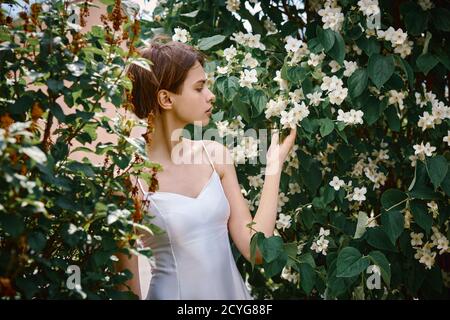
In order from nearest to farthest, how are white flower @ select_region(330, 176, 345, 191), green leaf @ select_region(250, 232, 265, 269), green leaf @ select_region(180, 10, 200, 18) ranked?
green leaf @ select_region(250, 232, 265, 269)
white flower @ select_region(330, 176, 345, 191)
green leaf @ select_region(180, 10, 200, 18)

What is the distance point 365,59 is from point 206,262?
38.0 inches

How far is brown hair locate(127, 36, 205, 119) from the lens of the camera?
1.88 metres

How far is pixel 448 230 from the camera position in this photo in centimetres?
222

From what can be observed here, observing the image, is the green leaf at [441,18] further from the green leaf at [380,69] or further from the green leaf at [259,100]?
the green leaf at [259,100]

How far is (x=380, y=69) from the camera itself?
2.01 meters

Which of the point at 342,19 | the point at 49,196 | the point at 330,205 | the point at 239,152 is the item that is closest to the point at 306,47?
the point at 342,19

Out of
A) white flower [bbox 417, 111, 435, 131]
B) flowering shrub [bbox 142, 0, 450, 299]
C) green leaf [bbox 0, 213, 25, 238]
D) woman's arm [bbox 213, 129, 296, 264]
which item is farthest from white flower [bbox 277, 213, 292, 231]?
green leaf [bbox 0, 213, 25, 238]

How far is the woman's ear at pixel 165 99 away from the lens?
6.24ft

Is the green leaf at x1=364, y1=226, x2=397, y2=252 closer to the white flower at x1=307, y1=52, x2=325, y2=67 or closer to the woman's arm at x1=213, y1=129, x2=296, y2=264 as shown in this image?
the woman's arm at x1=213, y1=129, x2=296, y2=264

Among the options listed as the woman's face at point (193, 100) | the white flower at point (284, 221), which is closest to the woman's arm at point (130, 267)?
the woman's face at point (193, 100)

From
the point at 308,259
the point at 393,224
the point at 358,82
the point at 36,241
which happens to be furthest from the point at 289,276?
the point at 36,241

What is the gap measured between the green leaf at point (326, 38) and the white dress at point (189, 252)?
2.09ft

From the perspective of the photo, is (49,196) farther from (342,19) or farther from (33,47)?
(342,19)
